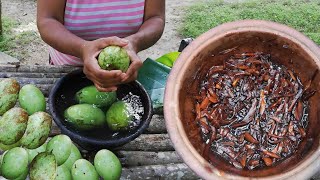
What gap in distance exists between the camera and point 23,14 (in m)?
6.89

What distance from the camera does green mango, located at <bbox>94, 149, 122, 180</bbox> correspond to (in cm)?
209

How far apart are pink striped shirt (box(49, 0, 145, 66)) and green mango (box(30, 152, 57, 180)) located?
1.11 metres

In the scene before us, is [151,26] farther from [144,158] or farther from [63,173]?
[63,173]

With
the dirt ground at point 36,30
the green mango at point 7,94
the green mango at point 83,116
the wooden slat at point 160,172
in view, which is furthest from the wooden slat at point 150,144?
the dirt ground at point 36,30

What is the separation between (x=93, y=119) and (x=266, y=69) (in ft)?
2.67

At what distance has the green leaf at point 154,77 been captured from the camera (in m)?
2.93

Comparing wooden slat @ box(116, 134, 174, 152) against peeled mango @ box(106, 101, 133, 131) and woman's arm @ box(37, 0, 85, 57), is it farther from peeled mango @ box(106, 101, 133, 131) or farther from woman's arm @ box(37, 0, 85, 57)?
woman's arm @ box(37, 0, 85, 57)

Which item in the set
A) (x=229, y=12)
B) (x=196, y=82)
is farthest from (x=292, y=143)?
(x=229, y=12)

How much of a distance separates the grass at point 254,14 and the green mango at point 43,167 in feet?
15.6

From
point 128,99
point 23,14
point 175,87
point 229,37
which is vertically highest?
point 229,37

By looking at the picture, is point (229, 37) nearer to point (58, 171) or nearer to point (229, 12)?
point (58, 171)

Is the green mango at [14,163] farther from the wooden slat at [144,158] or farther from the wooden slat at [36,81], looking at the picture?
the wooden slat at [36,81]

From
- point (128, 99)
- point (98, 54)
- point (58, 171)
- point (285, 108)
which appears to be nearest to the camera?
point (58, 171)

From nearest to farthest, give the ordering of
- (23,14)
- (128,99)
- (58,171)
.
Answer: (58,171) → (128,99) → (23,14)
